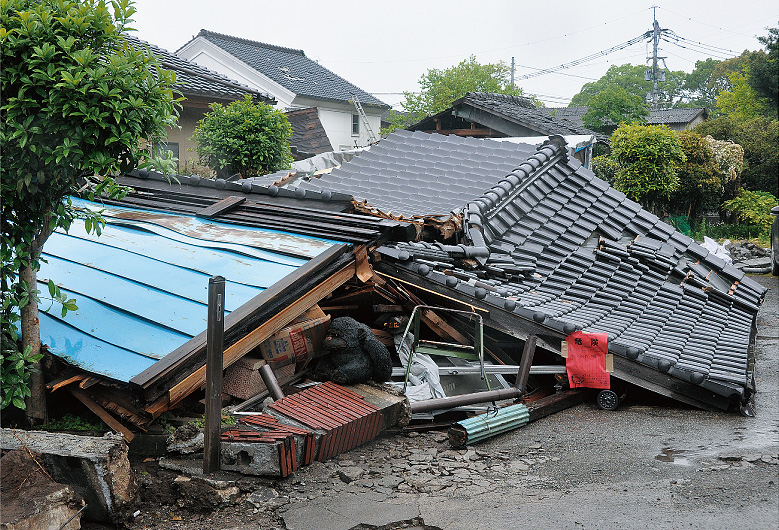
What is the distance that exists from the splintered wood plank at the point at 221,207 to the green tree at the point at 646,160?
16931mm

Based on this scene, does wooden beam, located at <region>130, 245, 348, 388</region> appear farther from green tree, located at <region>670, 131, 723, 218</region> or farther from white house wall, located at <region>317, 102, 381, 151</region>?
white house wall, located at <region>317, 102, 381, 151</region>

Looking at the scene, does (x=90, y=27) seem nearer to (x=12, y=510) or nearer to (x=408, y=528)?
(x=12, y=510)

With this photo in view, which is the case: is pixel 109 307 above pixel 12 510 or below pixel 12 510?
above

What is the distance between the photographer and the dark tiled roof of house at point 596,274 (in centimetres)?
722

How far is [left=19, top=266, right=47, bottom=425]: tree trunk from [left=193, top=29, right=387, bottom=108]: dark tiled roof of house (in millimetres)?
26449

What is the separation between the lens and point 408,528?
174 inches

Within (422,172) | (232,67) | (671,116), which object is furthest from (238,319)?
(671,116)

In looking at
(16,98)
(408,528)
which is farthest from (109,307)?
(408,528)

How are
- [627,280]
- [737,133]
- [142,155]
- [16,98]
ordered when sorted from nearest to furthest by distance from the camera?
[16,98]
[142,155]
[627,280]
[737,133]

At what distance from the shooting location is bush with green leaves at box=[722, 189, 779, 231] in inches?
986

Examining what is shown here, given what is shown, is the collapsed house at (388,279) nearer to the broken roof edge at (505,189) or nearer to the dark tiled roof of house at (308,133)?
the broken roof edge at (505,189)

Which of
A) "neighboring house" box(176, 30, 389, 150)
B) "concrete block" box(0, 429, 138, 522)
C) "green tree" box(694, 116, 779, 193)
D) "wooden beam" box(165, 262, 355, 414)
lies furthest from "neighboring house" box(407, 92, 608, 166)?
"concrete block" box(0, 429, 138, 522)

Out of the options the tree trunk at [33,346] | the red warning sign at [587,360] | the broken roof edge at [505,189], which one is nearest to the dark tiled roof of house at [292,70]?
the broken roof edge at [505,189]

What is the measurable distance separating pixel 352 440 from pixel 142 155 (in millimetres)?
3008
